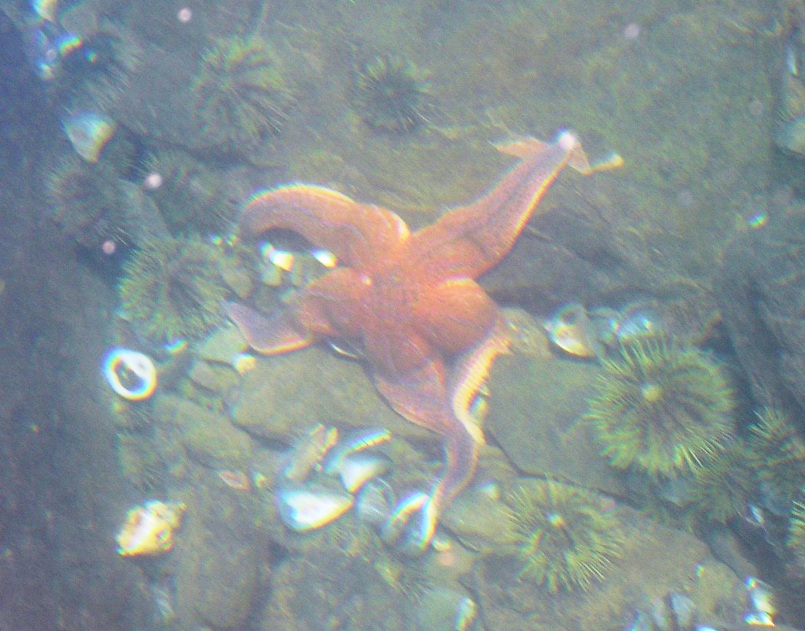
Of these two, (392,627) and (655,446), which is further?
(392,627)

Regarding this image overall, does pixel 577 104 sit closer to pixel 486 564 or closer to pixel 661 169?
pixel 661 169

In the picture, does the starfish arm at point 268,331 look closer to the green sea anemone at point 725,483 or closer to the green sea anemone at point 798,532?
the green sea anemone at point 725,483

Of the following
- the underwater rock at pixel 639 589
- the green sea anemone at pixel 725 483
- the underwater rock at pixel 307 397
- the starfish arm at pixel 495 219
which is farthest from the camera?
the underwater rock at pixel 307 397

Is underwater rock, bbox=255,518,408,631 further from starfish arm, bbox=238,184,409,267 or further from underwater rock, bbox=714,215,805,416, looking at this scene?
underwater rock, bbox=714,215,805,416

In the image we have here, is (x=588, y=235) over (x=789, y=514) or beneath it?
over

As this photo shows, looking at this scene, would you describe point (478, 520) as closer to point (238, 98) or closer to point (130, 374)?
point (130, 374)

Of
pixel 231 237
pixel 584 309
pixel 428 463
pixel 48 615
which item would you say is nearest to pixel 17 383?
pixel 48 615

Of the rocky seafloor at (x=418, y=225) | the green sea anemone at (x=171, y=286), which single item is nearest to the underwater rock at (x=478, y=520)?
the rocky seafloor at (x=418, y=225)
